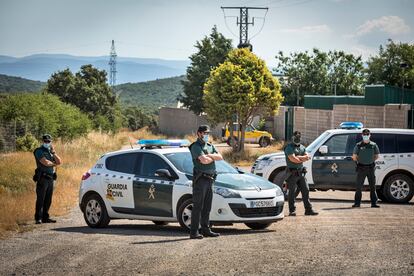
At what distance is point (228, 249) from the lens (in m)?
13.3

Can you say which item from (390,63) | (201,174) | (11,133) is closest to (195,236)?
(201,174)

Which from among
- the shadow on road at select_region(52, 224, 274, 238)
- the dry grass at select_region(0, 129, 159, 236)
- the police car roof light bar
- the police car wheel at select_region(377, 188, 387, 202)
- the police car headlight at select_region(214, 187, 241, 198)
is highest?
the police car roof light bar

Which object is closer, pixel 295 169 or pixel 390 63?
pixel 295 169

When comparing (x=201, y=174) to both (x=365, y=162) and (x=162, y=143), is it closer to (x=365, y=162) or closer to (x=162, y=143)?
(x=162, y=143)

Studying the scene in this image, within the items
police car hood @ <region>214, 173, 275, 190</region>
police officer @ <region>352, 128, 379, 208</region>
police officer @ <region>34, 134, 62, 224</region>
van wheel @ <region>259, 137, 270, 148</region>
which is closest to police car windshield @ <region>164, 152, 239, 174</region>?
police car hood @ <region>214, 173, 275, 190</region>

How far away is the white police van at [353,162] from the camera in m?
22.5

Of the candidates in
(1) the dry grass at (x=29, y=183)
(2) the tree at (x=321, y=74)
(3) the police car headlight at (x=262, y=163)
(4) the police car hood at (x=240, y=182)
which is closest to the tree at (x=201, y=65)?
(2) the tree at (x=321, y=74)

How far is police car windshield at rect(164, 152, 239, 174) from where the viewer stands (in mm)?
16297

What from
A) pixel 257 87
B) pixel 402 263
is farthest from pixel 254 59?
pixel 402 263

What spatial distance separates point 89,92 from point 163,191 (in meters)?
61.9

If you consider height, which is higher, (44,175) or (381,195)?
(44,175)

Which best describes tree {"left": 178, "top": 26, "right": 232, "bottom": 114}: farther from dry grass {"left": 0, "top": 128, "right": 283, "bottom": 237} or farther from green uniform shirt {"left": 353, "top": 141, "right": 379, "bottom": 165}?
green uniform shirt {"left": 353, "top": 141, "right": 379, "bottom": 165}

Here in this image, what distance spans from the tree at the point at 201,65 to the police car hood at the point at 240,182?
205 feet

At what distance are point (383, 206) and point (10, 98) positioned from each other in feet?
107
